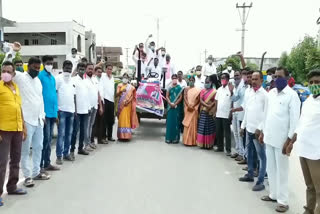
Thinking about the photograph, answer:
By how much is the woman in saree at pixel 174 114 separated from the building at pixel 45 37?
3469 centimetres

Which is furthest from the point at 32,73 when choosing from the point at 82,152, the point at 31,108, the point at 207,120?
the point at 207,120

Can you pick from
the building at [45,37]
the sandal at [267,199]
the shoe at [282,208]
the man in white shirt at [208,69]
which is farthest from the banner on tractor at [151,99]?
the building at [45,37]

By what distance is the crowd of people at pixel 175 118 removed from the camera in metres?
4.22

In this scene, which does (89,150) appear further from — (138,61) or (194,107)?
(138,61)

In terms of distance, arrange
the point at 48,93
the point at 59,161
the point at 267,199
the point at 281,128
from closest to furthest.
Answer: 1. the point at 281,128
2. the point at 267,199
3. the point at 48,93
4. the point at 59,161

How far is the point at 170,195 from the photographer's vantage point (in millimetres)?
4832

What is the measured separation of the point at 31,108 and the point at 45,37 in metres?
42.2

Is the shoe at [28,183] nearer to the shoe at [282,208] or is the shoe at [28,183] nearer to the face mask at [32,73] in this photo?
the face mask at [32,73]

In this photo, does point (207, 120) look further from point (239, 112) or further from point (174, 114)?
point (239, 112)

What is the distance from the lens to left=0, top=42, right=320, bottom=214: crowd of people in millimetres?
4223

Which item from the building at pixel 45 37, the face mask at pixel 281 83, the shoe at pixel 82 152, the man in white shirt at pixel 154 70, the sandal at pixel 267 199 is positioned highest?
the building at pixel 45 37

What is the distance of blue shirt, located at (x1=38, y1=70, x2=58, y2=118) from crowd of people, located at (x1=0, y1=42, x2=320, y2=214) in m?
0.02

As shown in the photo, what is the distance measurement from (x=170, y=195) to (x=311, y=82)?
2.46 meters

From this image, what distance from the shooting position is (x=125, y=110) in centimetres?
903
